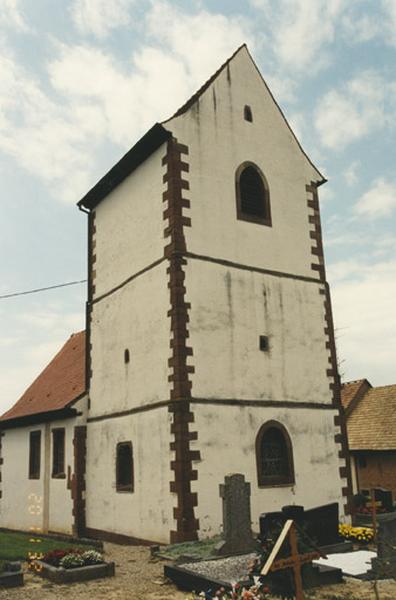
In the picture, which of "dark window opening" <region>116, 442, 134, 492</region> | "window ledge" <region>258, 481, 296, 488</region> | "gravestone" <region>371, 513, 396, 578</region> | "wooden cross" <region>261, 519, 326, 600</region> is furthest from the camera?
"dark window opening" <region>116, 442, 134, 492</region>

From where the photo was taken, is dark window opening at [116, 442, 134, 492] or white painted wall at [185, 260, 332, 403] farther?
dark window opening at [116, 442, 134, 492]

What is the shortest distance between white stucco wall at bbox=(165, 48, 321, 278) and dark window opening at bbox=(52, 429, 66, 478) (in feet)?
27.1

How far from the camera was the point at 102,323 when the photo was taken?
1978cm

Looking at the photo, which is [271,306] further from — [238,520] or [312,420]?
[238,520]

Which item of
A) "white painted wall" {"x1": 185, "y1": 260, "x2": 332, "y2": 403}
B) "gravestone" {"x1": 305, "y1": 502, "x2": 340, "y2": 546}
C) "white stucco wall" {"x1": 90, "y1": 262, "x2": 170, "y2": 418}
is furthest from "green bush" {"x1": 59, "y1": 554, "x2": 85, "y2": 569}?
"white painted wall" {"x1": 185, "y1": 260, "x2": 332, "y2": 403}

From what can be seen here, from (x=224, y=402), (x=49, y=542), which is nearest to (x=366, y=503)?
(x=224, y=402)

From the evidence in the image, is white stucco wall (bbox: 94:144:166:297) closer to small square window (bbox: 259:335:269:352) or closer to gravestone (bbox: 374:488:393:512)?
small square window (bbox: 259:335:269:352)

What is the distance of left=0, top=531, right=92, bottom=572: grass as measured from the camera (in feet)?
45.0

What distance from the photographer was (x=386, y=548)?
11.3 m

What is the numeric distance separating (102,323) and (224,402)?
5.69 meters

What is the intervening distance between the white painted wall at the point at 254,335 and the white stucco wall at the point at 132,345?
899 millimetres

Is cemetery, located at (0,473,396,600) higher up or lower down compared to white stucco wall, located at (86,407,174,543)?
lower down

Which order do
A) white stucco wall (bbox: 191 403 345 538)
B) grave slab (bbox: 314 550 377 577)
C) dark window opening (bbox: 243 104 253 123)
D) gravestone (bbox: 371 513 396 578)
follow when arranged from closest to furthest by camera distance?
gravestone (bbox: 371 513 396 578) < grave slab (bbox: 314 550 377 577) < white stucco wall (bbox: 191 403 345 538) < dark window opening (bbox: 243 104 253 123)

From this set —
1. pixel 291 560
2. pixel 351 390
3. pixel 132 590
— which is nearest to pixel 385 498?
pixel 132 590
